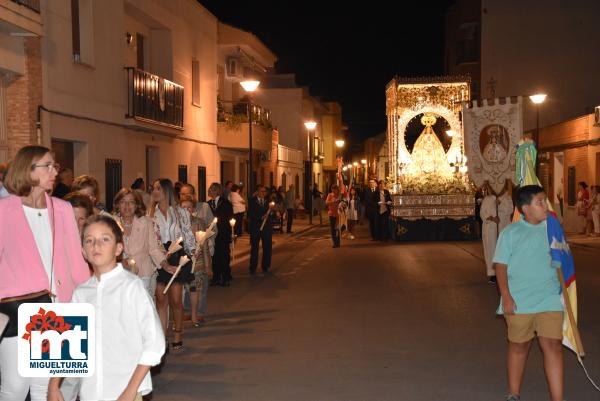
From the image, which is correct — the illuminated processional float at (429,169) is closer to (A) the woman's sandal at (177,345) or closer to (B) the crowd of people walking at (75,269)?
(A) the woman's sandal at (177,345)

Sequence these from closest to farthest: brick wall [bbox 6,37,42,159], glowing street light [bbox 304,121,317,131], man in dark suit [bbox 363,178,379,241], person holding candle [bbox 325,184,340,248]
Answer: brick wall [bbox 6,37,42,159] → person holding candle [bbox 325,184,340,248] → man in dark suit [bbox 363,178,379,241] → glowing street light [bbox 304,121,317,131]

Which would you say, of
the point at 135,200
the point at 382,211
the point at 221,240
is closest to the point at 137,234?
the point at 135,200

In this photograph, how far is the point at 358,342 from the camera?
9.19m

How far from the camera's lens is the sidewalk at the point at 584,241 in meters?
23.1

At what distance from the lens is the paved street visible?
23.5 ft

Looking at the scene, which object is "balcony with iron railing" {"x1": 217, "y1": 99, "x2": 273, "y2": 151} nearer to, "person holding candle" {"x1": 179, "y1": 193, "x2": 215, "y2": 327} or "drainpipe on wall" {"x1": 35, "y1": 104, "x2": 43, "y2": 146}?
"drainpipe on wall" {"x1": 35, "y1": 104, "x2": 43, "y2": 146}

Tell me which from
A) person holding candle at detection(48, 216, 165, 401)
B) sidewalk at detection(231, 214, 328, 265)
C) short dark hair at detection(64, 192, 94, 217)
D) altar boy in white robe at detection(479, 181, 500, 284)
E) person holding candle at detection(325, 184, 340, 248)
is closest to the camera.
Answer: person holding candle at detection(48, 216, 165, 401)

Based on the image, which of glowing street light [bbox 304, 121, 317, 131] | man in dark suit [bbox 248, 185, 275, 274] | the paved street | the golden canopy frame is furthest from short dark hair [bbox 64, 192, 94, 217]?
glowing street light [bbox 304, 121, 317, 131]

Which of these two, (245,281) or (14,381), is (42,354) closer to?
(14,381)

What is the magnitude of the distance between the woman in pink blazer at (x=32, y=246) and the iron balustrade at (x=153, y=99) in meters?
14.8

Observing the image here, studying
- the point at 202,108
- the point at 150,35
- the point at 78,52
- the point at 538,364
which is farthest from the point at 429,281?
the point at 202,108

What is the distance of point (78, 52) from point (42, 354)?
1479 centimetres

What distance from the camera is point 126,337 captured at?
4.07 m

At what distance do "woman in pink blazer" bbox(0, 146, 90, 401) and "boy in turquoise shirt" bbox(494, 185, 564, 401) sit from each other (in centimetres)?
321
